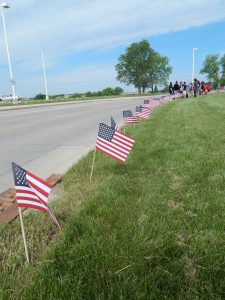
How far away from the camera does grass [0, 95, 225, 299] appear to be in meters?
2.44

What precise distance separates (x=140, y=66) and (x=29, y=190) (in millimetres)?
94784

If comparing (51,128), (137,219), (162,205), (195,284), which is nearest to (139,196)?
(162,205)

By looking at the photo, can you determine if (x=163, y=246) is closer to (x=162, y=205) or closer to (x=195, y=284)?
(x=195, y=284)

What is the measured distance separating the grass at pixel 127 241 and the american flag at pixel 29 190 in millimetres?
430

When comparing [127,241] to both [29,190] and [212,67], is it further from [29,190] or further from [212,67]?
[212,67]

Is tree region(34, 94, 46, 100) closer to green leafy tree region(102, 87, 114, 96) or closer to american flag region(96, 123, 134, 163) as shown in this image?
green leafy tree region(102, 87, 114, 96)

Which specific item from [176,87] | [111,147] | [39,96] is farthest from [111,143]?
[39,96]

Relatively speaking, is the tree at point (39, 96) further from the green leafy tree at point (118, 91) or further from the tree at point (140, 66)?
the tree at point (140, 66)

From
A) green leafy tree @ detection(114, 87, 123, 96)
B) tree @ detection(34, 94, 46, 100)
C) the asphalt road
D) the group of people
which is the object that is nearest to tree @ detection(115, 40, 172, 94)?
green leafy tree @ detection(114, 87, 123, 96)

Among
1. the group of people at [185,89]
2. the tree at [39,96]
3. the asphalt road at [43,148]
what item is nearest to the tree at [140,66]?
the tree at [39,96]

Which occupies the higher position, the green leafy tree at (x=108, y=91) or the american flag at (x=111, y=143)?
the american flag at (x=111, y=143)

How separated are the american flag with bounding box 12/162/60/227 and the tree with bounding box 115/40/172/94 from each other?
93.7 metres

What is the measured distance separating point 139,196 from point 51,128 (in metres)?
9.14

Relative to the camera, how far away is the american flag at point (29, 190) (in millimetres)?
2836
